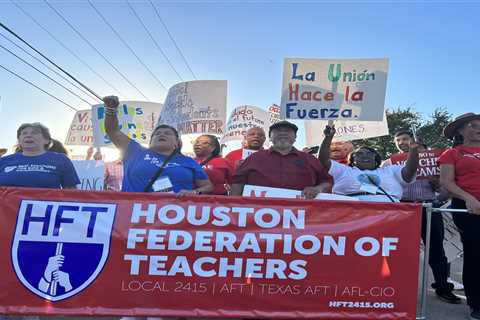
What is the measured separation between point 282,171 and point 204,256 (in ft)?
3.70

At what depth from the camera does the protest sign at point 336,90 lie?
16.8ft

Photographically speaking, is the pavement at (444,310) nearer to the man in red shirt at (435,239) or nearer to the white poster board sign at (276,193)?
the man in red shirt at (435,239)

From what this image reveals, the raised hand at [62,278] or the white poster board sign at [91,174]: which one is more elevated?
the white poster board sign at [91,174]

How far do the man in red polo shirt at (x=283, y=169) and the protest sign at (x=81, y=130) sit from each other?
6.04m

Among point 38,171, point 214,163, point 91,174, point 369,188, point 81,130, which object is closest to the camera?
point 38,171

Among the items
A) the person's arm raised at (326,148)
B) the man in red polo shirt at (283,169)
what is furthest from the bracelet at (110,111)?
the person's arm raised at (326,148)

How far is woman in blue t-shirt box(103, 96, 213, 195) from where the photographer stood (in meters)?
3.62

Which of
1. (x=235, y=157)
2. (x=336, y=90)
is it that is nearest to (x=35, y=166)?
(x=235, y=157)

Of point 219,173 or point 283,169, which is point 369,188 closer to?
point 283,169

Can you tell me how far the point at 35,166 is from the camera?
3.51 m

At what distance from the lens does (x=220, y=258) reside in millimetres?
3047

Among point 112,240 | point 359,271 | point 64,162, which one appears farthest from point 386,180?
point 64,162

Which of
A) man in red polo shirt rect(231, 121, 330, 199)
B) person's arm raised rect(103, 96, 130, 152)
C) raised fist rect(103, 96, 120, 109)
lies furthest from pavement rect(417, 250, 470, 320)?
raised fist rect(103, 96, 120, 109)

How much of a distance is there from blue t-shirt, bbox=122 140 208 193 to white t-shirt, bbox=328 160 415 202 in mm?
1371
